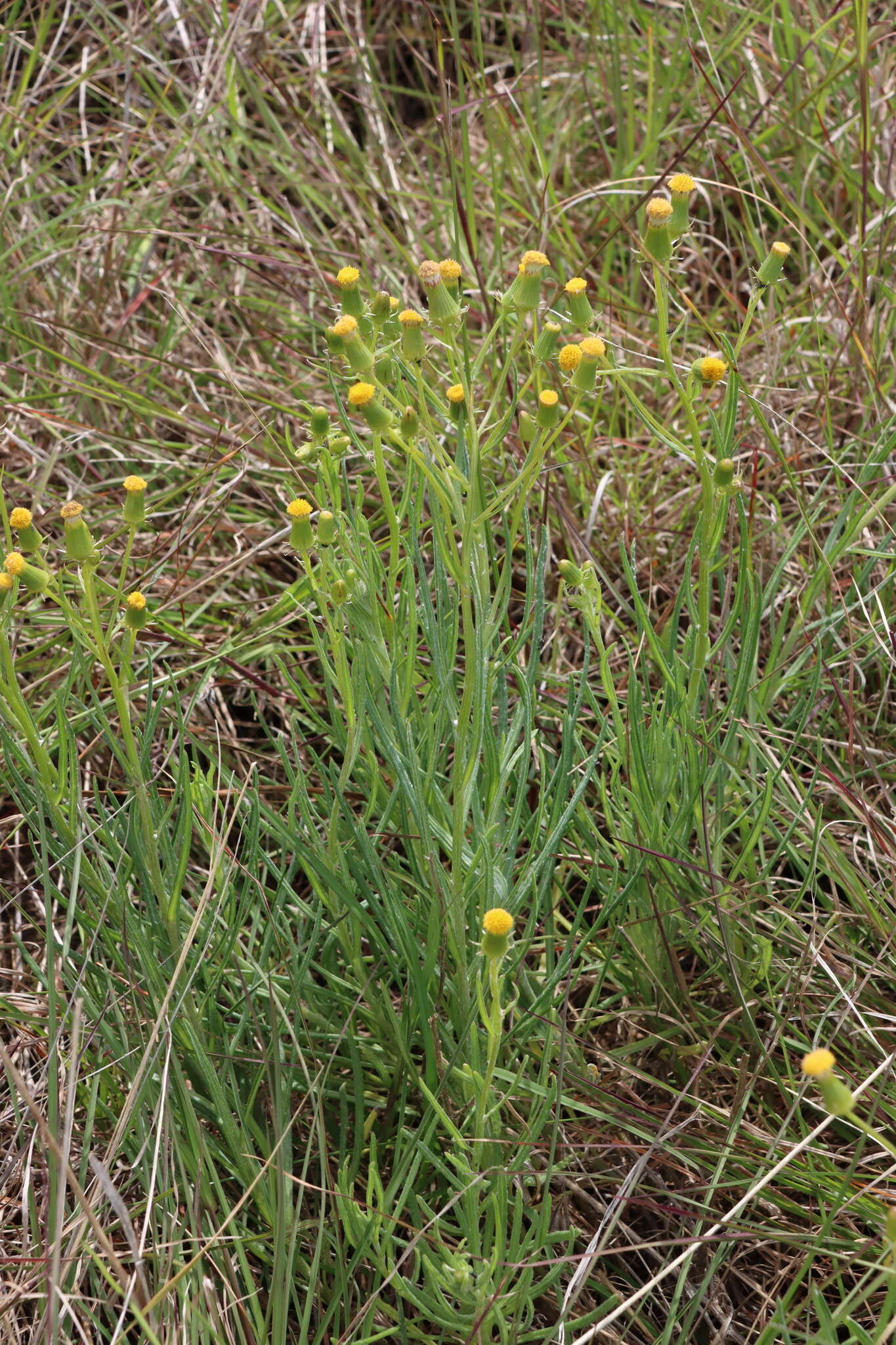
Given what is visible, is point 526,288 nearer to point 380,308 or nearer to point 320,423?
point 380,308

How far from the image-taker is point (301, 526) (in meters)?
1.45

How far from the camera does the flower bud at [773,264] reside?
157cm

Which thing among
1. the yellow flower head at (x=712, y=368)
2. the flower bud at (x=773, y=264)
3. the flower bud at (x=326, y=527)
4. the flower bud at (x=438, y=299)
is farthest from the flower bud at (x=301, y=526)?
the flower bud at (x=773, y=264)

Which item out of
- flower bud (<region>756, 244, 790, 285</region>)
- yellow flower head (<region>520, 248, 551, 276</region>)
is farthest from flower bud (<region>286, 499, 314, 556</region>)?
flower bud (<region>756, 244, 790, 285</region>)

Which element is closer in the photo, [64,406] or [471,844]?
[471,844]

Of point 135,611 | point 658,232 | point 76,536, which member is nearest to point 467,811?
point 135,611

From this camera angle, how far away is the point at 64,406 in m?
2.85

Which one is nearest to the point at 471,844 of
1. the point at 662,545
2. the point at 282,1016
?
the point at 282,1016

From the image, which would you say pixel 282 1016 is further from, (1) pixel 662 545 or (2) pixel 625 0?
(2) pixel 625 0

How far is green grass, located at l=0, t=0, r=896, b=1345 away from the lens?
146 centimetres

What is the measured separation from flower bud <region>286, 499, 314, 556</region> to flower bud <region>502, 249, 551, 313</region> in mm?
341

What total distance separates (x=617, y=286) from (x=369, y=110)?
0.93 m

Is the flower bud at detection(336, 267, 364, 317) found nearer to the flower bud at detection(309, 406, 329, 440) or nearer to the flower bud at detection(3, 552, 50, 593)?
the flower bud at detection(309, 406, 329, 440)

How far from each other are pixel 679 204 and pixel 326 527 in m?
0.61
